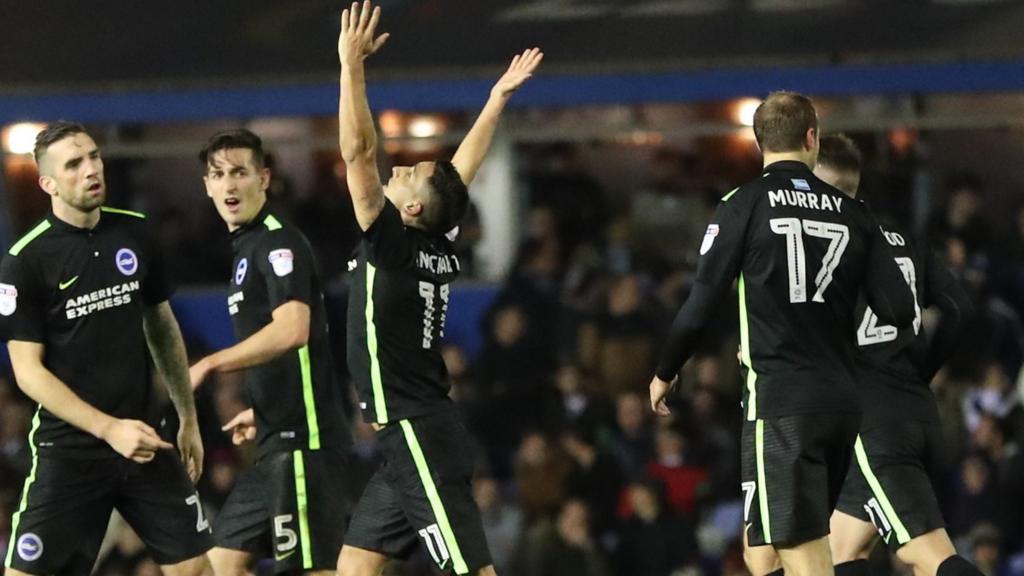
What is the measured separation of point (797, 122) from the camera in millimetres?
7367

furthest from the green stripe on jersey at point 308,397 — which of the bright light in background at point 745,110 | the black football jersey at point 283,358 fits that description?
the bright light in background at point 745,110

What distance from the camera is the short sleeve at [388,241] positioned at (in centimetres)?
763

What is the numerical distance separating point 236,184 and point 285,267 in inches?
17.9

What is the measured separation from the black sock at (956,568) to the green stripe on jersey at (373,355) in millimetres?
2247

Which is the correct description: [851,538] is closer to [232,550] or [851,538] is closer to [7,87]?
[232,550]

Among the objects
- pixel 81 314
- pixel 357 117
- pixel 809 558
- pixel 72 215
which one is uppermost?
pixel 357 117

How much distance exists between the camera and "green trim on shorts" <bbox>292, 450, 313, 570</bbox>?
334 inches

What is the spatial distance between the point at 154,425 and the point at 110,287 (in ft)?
1.92

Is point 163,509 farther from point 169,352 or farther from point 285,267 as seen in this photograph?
point 285,267

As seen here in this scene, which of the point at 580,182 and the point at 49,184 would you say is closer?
the point at 49,184

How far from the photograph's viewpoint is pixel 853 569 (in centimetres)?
805

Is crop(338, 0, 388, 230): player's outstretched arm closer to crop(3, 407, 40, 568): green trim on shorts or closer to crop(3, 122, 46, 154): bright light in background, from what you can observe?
crop(3, 407, 40, 568): green trim on shorts

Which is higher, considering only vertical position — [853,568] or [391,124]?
[391,124]

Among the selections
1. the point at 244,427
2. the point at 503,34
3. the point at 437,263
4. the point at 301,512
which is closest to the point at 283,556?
the point at 301,512
